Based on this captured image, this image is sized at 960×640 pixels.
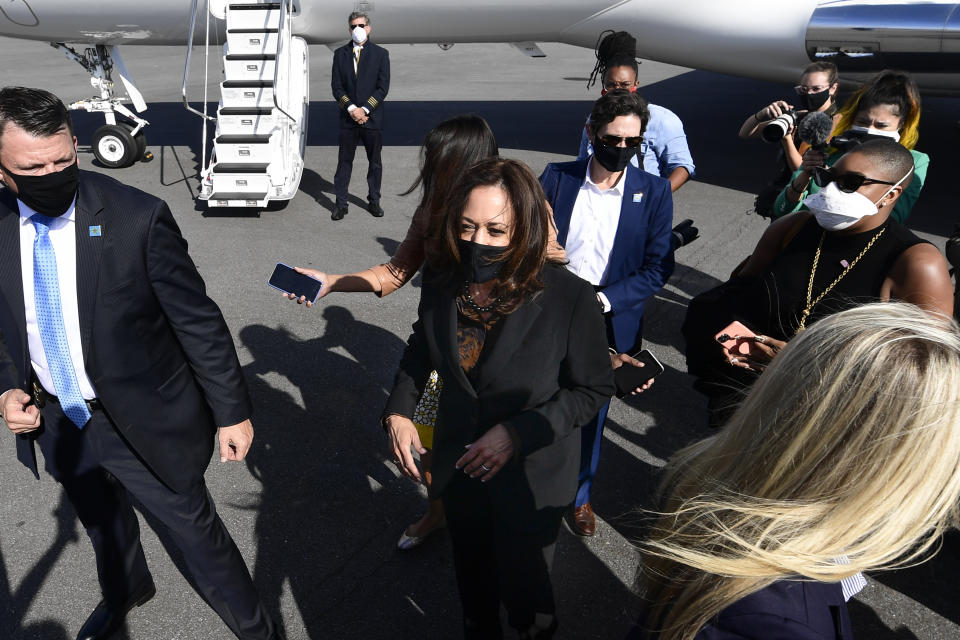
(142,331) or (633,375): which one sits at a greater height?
(142,331)

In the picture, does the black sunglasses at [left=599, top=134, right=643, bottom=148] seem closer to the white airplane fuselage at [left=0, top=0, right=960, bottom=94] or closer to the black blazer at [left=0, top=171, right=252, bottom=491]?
the black blazer at [left=0, top=171, right=252, bottom=491]

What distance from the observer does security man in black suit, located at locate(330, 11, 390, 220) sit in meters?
6.65

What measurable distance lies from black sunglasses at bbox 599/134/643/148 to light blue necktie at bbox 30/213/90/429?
1949mm

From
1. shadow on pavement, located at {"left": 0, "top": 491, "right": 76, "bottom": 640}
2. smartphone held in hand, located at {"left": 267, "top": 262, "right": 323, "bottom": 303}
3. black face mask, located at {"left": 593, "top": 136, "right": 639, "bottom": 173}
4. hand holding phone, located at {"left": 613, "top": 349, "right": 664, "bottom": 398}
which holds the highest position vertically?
black face mask, located at {"left": 593, "top": 136, "right": 639, "bottom": 173}

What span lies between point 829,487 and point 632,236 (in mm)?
1769

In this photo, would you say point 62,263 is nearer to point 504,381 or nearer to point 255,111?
point 504,381

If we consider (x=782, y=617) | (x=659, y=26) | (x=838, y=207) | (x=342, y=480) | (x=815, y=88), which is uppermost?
(x=659, y=26)

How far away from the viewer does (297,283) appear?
237cm

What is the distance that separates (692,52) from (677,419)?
206 inches

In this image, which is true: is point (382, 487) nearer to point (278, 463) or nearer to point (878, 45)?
point (278, 463)

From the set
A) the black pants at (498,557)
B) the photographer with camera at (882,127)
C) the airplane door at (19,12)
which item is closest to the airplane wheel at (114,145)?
the airplane door at (19,12)

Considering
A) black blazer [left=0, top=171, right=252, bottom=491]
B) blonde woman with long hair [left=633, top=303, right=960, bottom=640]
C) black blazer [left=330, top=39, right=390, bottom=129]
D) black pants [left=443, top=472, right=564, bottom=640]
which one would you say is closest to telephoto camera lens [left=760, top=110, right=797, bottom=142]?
Result: black pants [left=443, top=472, right=564, bottom=640]

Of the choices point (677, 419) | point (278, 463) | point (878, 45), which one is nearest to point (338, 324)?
point (278, 463)

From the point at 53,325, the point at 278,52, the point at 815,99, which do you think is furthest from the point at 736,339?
the point at 278,52
